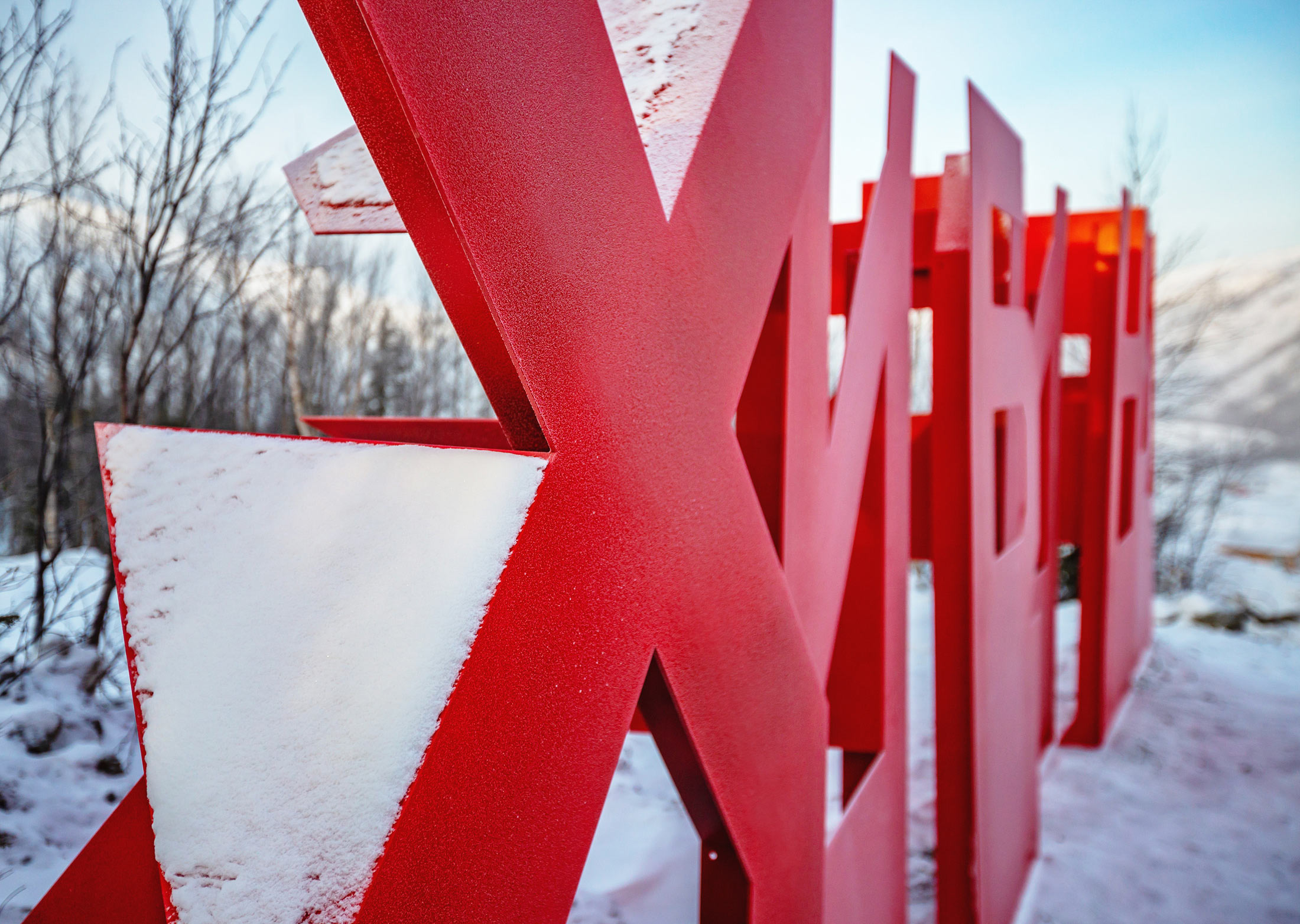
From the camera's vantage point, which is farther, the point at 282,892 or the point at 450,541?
the point at 450,541

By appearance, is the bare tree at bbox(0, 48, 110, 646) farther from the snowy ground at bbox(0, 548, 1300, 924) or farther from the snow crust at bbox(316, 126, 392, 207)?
the snow crust at bbox(316, 126, 392, 207)

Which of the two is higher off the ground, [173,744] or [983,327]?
[983,327]

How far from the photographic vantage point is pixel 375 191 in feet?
4.46

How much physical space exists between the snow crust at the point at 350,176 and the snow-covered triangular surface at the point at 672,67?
46 centimetres

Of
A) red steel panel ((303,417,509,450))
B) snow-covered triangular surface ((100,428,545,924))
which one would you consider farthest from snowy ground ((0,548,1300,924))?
snow-covered triangular surface ((100,428,545,924))

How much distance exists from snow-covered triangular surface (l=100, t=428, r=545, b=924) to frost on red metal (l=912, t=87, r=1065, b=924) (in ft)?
8.14

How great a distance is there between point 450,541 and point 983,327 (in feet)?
9.11

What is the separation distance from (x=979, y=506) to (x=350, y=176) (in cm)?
258

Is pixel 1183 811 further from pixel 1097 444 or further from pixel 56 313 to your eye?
pixel 56 313

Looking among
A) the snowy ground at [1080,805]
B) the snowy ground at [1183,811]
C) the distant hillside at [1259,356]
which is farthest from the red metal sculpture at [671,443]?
the distant hillside at [1259,356]

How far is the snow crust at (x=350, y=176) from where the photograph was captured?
1.37m

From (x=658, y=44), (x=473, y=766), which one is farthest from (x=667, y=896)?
(x=658, y=44)

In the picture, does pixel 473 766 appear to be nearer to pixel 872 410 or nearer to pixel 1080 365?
pixel 872 410

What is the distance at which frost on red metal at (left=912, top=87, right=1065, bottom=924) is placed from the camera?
301cm
